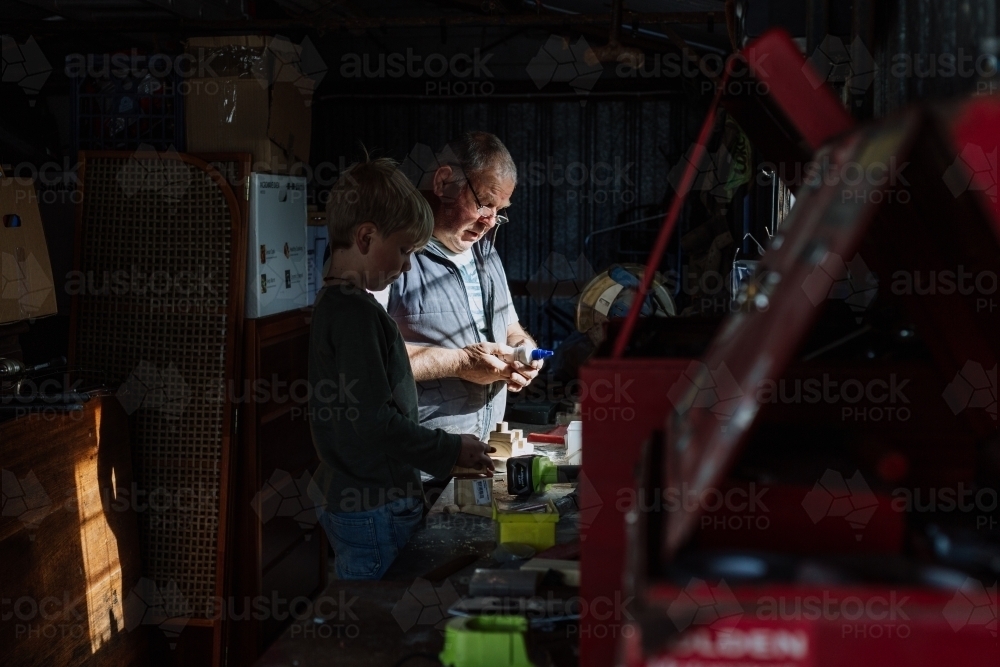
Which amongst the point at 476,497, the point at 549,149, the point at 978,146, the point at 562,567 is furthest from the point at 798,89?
the point at 549,149

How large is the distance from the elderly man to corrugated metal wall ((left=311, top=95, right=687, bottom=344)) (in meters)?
4.73

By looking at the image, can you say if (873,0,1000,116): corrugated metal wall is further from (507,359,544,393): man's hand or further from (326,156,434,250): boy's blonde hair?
(507,359,544,393): man's hand

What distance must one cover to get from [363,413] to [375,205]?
1.77 ft

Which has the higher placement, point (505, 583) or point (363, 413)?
point (363, 413)

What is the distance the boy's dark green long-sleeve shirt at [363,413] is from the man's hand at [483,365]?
26.2 inches

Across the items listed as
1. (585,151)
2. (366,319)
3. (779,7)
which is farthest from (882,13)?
(585,151)

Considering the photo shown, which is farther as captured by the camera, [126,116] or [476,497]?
[126,116]

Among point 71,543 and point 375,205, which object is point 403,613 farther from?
point 71,543

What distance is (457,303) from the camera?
124 inches

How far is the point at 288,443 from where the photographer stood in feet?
12.6

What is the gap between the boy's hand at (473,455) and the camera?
225cm

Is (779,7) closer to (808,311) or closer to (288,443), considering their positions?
(808,311)

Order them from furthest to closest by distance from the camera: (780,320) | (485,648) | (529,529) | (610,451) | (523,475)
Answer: (523,475) → (529,529) → (485,648) → (610,451) → (780,320)

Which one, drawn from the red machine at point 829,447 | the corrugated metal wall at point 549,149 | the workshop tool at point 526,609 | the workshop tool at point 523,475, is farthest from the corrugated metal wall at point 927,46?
the corrugated metal wall at point 549,149
